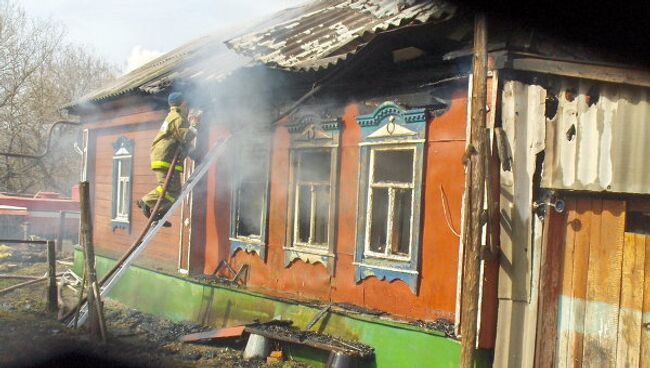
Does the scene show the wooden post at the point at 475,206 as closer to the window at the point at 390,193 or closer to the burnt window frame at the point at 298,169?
the window at the point at 390,193

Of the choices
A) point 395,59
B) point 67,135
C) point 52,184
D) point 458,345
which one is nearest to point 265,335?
point 458,345

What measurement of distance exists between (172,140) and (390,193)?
14.0 feet

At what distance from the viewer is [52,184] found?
108 ft

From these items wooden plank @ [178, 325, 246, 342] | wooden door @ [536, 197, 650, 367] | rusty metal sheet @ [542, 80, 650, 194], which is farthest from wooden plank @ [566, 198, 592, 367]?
wooden plank @ [178, 325, 246, 342]

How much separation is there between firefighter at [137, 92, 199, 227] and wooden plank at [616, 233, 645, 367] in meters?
6.70

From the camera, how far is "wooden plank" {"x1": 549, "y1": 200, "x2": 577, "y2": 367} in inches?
202

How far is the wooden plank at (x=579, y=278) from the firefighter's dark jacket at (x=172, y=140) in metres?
6.23

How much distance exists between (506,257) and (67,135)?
20.9 m

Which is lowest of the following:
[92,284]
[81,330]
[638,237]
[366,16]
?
[81,330]

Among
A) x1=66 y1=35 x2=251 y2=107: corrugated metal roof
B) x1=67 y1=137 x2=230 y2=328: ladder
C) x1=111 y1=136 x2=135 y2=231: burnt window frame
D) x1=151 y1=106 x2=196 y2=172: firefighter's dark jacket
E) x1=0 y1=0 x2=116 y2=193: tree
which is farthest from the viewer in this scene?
x1=0 y1=0 x2=116 y2=193: tree

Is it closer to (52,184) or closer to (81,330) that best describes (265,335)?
(81,330)

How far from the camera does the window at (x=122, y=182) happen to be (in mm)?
12195

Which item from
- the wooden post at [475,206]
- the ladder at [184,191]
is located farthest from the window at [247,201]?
the wooden post at [475,206]

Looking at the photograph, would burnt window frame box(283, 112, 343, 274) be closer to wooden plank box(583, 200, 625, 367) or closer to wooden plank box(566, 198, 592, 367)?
wooden plank box(566, 198, 592, 367)
